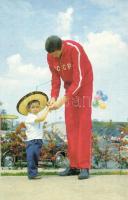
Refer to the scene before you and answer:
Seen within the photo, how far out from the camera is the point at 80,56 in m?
7.52

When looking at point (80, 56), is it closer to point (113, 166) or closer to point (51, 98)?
point (51, 98)

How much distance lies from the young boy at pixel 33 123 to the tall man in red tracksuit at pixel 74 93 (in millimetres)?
193

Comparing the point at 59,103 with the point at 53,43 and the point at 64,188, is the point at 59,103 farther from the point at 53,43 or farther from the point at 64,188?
the point at 64,188

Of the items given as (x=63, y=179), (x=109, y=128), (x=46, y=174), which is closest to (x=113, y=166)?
(x=109, y=128)

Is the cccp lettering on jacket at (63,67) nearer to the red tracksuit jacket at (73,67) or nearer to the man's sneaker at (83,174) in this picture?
the red tracksuit jacket at (73,67)

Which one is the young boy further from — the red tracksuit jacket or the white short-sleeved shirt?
the red tracksuit jacket

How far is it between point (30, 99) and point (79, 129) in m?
0.76

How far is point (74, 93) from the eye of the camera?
7.41 metres

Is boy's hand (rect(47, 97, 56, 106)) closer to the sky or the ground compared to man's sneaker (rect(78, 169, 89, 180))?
closer to the sky

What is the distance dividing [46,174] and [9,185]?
54.0 inches

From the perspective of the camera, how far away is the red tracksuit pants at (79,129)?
25.2ft

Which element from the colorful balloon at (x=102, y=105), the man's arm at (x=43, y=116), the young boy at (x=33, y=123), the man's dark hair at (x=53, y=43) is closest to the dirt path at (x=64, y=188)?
the young boy at (x=33, y=123)

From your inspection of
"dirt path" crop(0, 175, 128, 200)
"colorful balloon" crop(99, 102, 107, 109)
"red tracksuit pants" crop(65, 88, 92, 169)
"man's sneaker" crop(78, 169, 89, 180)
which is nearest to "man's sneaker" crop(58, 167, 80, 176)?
"red tracksuit pants" crop(65, 88, 92, 169)

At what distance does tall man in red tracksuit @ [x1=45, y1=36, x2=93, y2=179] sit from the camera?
24.4 feet
